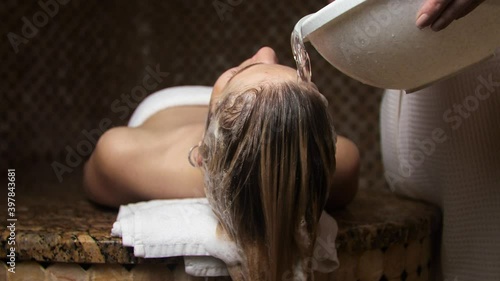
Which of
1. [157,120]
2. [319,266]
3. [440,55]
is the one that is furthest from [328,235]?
[157,120]

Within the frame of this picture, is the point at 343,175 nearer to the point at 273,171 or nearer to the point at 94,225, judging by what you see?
the point at 273,171

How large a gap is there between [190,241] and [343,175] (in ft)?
1.33

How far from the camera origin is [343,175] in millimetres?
1452

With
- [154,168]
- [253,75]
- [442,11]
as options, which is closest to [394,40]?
[442,11]

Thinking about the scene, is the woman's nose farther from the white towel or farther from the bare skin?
the white towel

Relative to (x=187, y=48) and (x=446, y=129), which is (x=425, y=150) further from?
(x=187, y=48)

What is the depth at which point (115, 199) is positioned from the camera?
150cm

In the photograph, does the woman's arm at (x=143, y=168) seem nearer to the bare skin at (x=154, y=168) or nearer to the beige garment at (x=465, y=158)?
the bare skin at (x=154, y=168)

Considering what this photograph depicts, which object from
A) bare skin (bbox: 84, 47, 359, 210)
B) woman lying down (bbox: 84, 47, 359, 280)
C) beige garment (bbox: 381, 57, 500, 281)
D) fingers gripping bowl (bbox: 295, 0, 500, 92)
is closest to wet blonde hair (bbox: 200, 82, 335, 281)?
woman lying down (bbox: 84, 47, 359, 280)

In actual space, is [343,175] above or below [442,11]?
below

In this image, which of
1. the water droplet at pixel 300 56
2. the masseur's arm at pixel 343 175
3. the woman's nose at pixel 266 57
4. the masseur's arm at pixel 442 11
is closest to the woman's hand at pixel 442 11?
the masseur's arm at pixel 442 11

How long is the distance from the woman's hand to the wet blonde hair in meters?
0.23

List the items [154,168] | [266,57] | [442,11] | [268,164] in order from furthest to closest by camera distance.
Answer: [154,168]
[266,57]
[268,164]
[442,11]

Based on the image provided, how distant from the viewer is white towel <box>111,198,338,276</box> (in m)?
1.17
